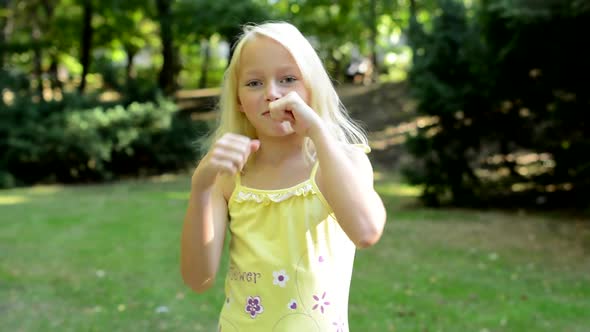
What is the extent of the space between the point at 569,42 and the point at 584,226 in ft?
7.50

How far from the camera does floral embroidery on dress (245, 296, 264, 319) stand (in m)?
1.84

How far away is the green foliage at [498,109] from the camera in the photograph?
8836mm

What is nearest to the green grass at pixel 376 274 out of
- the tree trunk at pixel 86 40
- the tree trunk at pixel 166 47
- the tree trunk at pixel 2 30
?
the tree trunk at pixel 2 30

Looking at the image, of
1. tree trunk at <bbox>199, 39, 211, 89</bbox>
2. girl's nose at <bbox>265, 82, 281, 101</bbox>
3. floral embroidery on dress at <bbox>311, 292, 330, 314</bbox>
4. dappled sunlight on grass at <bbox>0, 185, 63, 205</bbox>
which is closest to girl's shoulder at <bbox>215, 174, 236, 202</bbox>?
girl's nose at <bbox>265, 82, 281, 101</bbox>

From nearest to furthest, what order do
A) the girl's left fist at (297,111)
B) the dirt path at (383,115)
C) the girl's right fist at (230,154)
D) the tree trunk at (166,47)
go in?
the girl's right fist at (230,154) → the girl's left fist at (297,111) → the dirt path at (383,115) → the tree trunk at (166,47)

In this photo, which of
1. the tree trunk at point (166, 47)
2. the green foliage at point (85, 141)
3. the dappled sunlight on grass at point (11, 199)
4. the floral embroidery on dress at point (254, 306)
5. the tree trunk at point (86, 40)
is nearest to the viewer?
the floral embroidery on dress at point (254, 306)

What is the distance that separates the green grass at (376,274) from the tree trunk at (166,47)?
963cm

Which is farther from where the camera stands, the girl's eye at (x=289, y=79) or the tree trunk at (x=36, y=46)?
the tree trunk at (x=36, y=46)

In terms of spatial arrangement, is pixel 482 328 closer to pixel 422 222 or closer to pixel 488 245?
pixel 488 245

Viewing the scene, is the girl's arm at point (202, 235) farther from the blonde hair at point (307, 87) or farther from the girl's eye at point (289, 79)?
the girl's eye at point (289, 79)

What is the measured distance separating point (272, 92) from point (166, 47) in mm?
18656


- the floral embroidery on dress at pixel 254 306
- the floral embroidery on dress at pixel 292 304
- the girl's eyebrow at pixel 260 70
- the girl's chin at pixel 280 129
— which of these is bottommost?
the floral embroidery on dress at pixel 254 306

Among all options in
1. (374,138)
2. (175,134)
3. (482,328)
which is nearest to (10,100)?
(175,134)

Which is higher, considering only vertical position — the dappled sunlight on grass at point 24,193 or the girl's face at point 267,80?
the girl's face at point 267,80
